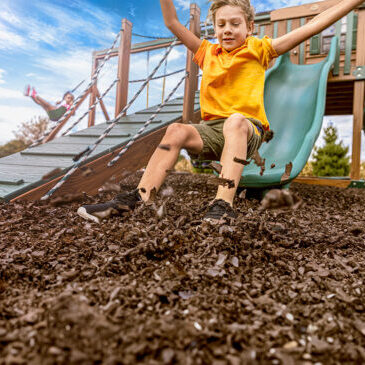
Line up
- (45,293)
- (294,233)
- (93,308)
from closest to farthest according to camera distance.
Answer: (93,308), (45,293), (294,233)

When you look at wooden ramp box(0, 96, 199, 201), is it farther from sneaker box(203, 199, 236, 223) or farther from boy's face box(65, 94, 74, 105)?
boy's face box(65, 94, 74, 105)

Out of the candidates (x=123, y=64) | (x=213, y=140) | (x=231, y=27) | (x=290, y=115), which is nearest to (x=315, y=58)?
(x=290, y=115)

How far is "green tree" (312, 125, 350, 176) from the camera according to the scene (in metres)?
7.12

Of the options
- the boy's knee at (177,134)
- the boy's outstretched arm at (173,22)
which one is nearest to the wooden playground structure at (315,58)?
the boy's outstretched arm at (173,22)

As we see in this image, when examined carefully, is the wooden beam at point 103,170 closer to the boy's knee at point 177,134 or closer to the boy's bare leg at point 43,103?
the boy's knee at point 177,134

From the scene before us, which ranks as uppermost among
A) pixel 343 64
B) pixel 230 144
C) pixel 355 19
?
pixel 355 19

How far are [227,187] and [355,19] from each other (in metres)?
4.00

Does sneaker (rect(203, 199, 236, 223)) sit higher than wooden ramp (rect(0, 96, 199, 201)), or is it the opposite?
wooden ramp (rect(0, 96, 199, 201))

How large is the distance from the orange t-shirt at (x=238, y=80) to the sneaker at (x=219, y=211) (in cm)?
69

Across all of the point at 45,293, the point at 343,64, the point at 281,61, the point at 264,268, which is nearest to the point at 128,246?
the point at 45,293

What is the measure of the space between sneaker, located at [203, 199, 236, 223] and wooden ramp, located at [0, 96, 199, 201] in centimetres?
104

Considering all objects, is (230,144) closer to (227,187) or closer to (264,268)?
(227,187)

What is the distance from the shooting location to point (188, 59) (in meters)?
3.72

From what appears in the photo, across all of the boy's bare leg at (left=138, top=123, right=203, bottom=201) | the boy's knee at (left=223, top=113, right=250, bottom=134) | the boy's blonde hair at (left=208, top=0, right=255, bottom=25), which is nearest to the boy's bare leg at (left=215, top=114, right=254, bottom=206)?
the boy's knee at (left=223, top=113, right=250, bottom=134)
